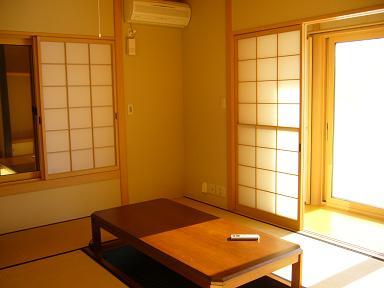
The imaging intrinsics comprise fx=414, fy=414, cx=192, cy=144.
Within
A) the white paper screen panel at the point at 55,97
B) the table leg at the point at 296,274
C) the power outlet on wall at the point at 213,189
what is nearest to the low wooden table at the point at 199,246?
the table leg at the point at 296,274

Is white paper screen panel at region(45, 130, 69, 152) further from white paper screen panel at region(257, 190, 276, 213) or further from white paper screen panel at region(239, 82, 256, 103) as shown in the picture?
white paper screen panel at region(257, 190, 276, 213)

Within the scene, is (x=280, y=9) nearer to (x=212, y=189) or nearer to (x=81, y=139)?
(x=212, y=189)

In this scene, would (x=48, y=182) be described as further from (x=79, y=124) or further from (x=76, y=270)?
(x=76, y=270)

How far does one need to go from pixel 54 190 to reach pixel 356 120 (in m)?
3.62

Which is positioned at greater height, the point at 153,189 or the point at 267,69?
the point at 267,69

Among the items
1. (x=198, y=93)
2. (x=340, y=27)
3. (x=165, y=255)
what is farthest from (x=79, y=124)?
(x=340, y=27)

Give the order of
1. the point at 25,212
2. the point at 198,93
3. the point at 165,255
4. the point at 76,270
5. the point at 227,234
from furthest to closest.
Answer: the point at 198,93 → the point at 25,212 → the point at 76,270 → the point at 227,234 → the point at 165,255

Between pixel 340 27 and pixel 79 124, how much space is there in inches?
126

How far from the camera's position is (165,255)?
2.74m

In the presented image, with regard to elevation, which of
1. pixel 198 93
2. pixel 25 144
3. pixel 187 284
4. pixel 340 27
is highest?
pixel 340 27

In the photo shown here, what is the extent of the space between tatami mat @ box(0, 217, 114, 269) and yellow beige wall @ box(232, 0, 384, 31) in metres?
2.73

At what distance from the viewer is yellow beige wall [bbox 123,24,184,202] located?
5.12 metres

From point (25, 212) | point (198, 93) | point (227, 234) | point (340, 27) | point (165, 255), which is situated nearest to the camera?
point (165, 255)

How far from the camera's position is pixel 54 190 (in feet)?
15.0
